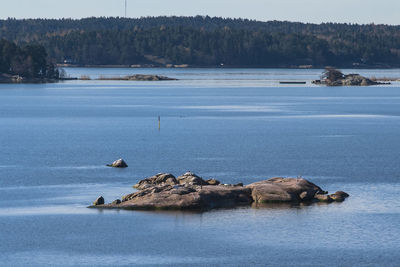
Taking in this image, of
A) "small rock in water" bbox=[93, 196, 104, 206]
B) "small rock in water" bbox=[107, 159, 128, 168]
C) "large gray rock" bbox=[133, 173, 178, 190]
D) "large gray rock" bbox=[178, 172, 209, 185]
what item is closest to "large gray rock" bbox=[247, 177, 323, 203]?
"large gray rock" bbox=[178, 172, 209, 185]

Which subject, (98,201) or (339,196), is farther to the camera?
(339,196)

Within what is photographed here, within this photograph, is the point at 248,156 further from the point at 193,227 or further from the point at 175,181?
the point at 193,227

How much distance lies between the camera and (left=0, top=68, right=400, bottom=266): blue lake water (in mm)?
46312

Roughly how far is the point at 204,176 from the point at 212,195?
13.7 metres

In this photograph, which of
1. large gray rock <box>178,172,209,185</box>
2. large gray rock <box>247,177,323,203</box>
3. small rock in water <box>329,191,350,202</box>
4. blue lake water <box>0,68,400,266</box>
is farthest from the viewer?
large gray rock <box>178,172,209,185</box>

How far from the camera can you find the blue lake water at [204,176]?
152ft

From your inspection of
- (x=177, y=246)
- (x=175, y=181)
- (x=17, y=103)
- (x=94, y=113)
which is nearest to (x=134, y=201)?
(x=175, y=181)

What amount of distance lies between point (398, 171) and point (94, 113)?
9376 centimetres

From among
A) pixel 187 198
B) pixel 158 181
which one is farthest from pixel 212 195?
pixel 158 181

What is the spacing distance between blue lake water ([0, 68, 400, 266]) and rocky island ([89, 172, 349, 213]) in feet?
3.79

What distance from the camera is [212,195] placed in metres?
58.1

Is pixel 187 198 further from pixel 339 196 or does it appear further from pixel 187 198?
pixel 339 196

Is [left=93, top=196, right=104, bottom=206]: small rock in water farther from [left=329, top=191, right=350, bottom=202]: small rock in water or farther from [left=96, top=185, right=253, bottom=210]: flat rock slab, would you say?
[left=329, top=191, right=350, bottom=202]: small rock in water

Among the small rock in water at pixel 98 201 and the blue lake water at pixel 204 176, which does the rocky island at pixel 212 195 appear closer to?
the small rock in water at pixel 98 201
